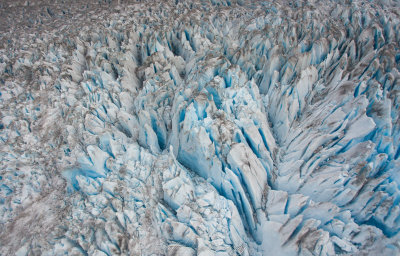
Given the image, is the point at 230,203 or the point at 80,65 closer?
the point at 230,203

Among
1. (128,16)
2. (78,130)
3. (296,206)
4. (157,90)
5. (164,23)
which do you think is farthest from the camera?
(128,16)

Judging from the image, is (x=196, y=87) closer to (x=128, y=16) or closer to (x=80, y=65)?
(x=80, y=65)

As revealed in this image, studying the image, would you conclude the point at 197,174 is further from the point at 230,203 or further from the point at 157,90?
the point at 157,90

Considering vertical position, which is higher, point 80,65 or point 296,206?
point 80,65

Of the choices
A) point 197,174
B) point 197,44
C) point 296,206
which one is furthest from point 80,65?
point 296,206

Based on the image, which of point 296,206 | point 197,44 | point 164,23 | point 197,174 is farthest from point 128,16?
point 296,206

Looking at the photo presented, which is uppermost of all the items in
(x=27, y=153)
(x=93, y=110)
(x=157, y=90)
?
(x=157, y=90)

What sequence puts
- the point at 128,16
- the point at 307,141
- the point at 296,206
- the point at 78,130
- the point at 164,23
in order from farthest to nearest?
the point at 128,16
the point at 164,23
the point at 78,130
the point at 307,141
the point at 296,206
